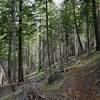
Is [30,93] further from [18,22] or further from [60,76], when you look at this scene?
[18,22]

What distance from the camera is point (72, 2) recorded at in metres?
32.8

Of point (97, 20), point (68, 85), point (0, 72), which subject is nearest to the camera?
point (68, 85)

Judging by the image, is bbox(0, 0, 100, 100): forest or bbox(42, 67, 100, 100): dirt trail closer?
bbox(42, 67, 100, 100): dirt trail

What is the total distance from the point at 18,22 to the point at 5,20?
4.32 feet

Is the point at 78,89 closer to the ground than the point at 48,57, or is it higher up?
closer to the ground

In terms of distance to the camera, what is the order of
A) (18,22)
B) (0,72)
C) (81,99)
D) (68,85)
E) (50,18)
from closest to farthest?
(81,99) → (68,85) → (18,22) → (0,72) → (50,18)

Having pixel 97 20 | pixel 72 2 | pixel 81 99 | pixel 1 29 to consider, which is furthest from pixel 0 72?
pixel 81 99

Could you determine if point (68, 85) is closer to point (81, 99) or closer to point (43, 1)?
point (81, 99)

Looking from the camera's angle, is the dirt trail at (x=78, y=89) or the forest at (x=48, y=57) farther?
the forest at (x=48, y=57)

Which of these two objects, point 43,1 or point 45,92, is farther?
point 43,1

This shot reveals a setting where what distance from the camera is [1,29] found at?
24453 mm

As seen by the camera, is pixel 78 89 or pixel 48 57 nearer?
pixel 78 89

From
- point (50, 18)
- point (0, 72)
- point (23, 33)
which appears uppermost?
point (50, 18)

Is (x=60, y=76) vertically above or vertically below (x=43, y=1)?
below
